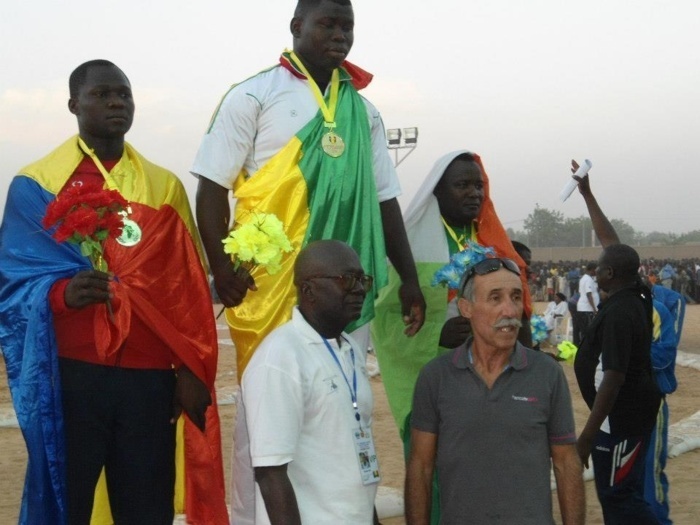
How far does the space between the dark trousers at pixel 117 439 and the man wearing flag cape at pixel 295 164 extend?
474 mm

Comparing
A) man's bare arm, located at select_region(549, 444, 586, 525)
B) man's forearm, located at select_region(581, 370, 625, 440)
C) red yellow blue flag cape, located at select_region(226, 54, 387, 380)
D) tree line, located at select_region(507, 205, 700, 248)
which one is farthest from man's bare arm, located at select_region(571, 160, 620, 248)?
tree line, located at select_region(507, 205, 700, 248)

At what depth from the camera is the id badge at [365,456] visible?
128 inches

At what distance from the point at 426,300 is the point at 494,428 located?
1.74 m

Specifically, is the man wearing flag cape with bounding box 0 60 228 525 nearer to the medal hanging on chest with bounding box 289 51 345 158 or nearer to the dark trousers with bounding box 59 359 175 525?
the dark trousers with bounding box 59 359 175 525

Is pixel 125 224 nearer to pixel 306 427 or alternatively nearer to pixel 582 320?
pixel 306 427

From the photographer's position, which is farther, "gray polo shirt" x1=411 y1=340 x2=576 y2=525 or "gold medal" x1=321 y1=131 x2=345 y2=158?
"gold medal" x1=321 y1=131 x2=345 y2=158

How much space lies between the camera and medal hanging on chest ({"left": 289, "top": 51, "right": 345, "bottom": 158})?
13.8 ft

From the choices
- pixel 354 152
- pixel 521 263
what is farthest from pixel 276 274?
pixel 521 263

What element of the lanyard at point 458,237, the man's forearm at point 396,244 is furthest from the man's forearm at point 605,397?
the man's forearm at point 396,244

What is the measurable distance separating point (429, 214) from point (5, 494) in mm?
4842

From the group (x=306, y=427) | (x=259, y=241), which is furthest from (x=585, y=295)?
(x=306, y=427)

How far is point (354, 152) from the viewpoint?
14.0 ft

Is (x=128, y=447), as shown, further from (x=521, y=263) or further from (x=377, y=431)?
(x=377, y=431)

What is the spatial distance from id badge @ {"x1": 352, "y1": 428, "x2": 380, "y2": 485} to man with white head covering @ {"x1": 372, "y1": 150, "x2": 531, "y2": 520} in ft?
5.73
